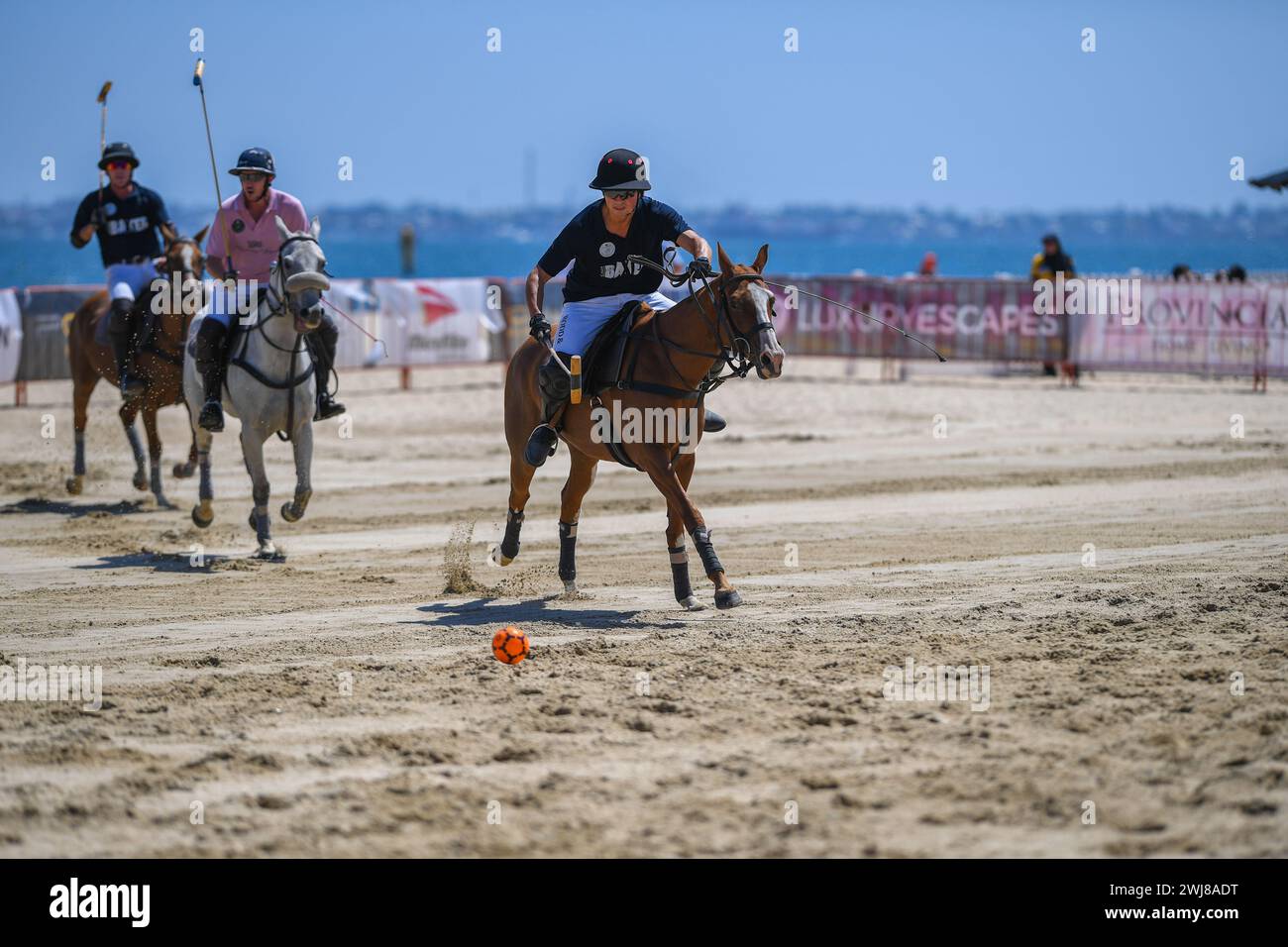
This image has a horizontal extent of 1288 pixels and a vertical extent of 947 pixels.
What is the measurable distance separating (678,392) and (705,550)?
108cm

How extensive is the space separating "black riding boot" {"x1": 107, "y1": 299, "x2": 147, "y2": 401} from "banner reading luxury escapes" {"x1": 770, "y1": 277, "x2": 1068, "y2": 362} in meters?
13.3

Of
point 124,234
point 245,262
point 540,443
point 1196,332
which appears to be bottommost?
point 540,443

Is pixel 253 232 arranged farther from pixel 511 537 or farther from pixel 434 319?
pixel 434 319

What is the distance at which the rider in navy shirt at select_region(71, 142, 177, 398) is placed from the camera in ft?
49.8

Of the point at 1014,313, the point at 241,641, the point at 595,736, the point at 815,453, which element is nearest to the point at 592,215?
the point at 241,641

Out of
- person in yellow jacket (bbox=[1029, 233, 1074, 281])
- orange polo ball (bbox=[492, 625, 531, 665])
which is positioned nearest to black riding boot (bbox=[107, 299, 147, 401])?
orange polo ball (bbox=[492, 625, 531, 665])

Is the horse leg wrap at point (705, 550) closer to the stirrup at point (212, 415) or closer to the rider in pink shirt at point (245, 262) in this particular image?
the rider in pink shirt at point (245, 262)

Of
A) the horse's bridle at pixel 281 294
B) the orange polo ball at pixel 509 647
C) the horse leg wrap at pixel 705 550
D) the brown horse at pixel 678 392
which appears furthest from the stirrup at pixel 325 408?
the orange polo ball at pixel 509 647

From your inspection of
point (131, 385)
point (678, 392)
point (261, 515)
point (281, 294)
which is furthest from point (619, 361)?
point (131, 385)

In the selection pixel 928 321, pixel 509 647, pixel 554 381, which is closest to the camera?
pixel 509 647

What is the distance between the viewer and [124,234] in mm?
15602

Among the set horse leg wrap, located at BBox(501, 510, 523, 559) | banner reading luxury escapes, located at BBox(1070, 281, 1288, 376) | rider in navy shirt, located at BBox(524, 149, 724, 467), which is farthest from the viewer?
banner reading luxury escapes, located at BBox(1070, 281, 1288, 376)

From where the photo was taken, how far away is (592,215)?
10.2 meters

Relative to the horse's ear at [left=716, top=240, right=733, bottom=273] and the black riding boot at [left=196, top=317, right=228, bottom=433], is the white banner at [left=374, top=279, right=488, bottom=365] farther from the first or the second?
the horse's ear at [left=716, top=240, right=733, bottom=273]
